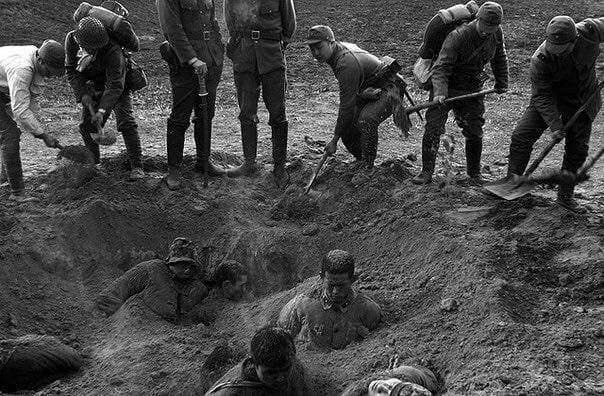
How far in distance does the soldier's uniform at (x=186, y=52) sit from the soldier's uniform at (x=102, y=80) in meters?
0.44

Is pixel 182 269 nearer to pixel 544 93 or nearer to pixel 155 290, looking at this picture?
pixel 155 290

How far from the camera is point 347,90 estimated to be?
21.0ft

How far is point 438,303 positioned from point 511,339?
0.71 metres

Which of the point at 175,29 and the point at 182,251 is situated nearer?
the point at 182,251

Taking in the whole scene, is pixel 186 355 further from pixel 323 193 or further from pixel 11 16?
pixel 11 16

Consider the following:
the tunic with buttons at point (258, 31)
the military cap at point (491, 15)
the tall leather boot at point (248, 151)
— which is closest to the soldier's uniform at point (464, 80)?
the military cap at point (491, 15)

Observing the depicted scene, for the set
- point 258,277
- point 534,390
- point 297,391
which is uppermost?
point 534,390

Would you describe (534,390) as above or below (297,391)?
above

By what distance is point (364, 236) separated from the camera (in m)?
5.92

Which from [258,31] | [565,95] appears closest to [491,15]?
[565,95]

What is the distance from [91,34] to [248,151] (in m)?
1.84

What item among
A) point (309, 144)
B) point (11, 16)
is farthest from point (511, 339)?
point (11, 16)

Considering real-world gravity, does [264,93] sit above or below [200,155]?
above

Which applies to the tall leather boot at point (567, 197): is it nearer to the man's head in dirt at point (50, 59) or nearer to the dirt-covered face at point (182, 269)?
the dirt-covered face at point (182, 269)
